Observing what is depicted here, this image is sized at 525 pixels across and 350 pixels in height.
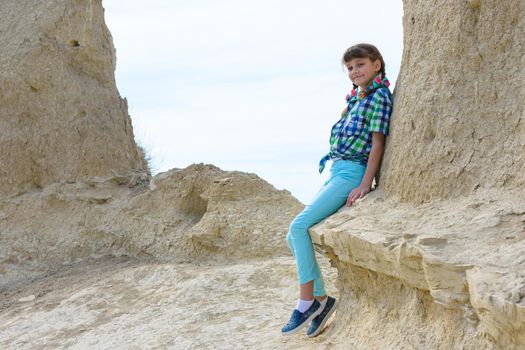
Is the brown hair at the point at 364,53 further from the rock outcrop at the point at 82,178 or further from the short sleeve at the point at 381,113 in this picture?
the rock outcrop at the point at 82,178

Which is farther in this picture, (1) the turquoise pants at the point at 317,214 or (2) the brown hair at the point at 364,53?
(2) the brown hair at the point at 364,53

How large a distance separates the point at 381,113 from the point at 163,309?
7.71 feet

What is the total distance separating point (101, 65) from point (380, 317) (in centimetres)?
558

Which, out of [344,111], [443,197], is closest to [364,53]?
[344,111]

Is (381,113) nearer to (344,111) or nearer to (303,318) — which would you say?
(344,111)

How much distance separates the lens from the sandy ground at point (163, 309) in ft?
16.7

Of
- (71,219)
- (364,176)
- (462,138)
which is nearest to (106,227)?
(71,219)

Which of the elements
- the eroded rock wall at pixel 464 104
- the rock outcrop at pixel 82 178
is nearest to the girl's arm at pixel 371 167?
the eroded rock wall at pixel 464 104

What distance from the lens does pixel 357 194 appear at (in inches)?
A: 175

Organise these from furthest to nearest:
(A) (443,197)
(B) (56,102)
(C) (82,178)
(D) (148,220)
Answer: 1. (B) (56,102)
2. (C) (82,178)
3. (D) (148,220)
4. (A) (443,197)

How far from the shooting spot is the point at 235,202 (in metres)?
6.86

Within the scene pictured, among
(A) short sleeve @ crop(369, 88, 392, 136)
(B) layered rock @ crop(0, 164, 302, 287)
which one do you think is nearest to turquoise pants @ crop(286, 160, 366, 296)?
(A) short sleeve @ crop(369, 88, 392, 136)

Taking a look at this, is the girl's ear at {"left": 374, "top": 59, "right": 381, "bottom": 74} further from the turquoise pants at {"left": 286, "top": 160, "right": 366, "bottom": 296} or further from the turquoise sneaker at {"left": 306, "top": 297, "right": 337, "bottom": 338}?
the turquoise sneaker at {"left": 306, "top": 297, "right": 337, "bottom": 338}

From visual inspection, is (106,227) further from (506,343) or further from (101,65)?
(506,343)
